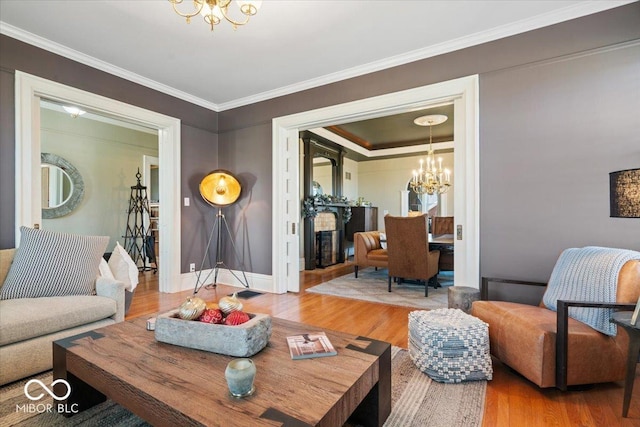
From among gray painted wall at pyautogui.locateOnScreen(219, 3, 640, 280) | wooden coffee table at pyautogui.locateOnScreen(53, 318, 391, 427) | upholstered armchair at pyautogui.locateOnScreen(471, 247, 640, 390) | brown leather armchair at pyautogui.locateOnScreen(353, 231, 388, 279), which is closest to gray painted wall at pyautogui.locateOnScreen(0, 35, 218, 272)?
wooden coffee table at pyautogui.locateOnScreen(53, 318, 391, 427)

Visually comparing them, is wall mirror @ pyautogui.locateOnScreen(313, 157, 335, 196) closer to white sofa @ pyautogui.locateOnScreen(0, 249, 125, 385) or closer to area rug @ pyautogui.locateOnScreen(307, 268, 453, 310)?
area rug @ pyautogui.locateOnScreen(307, 268, 453, 310)

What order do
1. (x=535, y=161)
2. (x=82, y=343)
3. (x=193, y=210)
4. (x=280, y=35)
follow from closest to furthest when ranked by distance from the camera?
1. (x=82, y=343)
2. (x=535, y=161)
3. (x=280, y=35)
4. (x=193, y=210)

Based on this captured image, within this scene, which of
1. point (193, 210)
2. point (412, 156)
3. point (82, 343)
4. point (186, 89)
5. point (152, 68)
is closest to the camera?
point (82, 343)

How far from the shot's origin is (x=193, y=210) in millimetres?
4332

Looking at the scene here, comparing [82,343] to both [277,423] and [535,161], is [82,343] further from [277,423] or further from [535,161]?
[535,161]

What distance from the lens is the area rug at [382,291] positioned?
368cm

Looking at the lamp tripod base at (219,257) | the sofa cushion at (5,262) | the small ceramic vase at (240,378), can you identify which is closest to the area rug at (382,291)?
the lamp tripod base at (219,257)

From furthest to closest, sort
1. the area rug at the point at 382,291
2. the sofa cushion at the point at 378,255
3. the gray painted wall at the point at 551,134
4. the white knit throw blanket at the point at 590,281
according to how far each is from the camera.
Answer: the sofa cushion at the point at 378,255, the area rug at the point at 382,291, the gray painted wall at the point at 551,134, the white knit throw blanket at the point at 590,281

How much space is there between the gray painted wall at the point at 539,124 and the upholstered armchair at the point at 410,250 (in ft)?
3.62

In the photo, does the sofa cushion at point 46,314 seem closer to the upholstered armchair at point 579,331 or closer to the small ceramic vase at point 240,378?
the small ceramic vase at point 240,378

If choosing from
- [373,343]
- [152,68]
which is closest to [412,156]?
[152,68]

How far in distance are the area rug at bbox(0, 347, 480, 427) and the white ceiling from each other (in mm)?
2702

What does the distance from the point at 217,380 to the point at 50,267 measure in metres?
1.93

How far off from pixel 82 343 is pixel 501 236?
3031 millimetres
